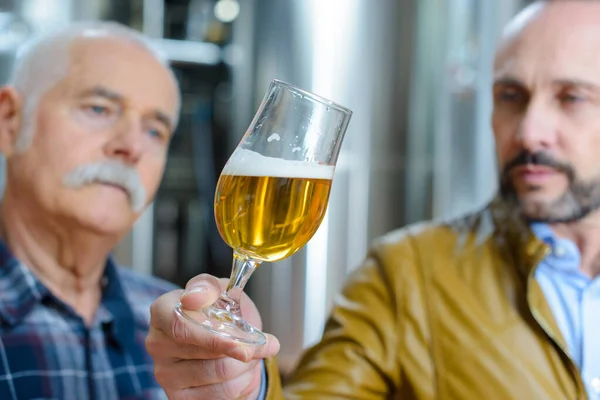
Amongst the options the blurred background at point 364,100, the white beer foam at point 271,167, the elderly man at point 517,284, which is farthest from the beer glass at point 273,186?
the blurred background at point 364,100

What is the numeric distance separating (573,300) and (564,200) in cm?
17

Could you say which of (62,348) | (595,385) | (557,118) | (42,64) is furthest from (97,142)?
(595,385)

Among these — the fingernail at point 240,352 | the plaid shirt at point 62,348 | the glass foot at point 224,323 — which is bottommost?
the plaid shirt at point 62,348

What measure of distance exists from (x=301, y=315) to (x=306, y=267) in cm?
20

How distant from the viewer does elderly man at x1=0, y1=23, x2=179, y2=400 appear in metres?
1.23

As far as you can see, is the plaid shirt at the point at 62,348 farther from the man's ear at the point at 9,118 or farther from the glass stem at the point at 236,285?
the glass stem at the point at 236,285

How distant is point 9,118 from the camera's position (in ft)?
4.34

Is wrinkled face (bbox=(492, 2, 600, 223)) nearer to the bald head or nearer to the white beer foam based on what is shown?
the bald head

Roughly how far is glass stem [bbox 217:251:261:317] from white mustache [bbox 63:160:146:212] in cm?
53

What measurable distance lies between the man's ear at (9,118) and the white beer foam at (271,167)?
0.69 m

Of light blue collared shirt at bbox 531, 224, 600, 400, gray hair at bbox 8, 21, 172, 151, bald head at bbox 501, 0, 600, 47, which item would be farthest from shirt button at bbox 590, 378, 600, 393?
gray hair at bbox 8, 21, 172, 151

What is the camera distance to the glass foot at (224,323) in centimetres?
73

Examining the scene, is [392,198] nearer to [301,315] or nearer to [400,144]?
[400,144]

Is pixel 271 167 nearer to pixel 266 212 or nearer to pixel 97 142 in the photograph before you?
pixel 266 212
